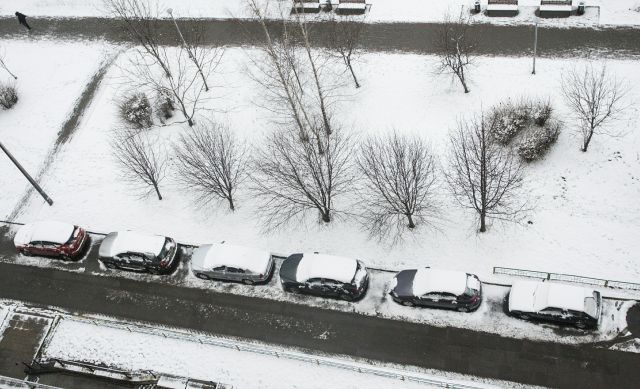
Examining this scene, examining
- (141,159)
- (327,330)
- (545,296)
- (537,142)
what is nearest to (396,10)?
(537,142)

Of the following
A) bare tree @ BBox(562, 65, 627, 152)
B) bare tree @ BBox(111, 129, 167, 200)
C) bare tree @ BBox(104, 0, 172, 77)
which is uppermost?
bare tree @ BBox(104, 0, 172, 77)

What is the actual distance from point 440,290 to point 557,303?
5091 mm

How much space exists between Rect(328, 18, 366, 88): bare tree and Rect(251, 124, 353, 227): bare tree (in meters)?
5.63

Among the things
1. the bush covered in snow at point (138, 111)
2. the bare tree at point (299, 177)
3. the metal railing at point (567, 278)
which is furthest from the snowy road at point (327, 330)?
the bush covered in snow at point (138, 111)

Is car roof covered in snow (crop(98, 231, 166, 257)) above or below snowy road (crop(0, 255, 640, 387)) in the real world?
above

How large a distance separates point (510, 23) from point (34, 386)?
35189 mm

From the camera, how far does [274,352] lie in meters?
27.1

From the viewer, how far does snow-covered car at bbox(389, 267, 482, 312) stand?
2722 centimetres

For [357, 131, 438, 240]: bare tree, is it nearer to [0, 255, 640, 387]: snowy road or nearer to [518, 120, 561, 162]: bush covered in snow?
[518, 120, 561, 162]: bush covered in snow

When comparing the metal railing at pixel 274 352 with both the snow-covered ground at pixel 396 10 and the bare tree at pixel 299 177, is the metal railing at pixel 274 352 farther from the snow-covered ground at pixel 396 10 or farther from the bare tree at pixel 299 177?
the snow-covered ground at pixel 396 10

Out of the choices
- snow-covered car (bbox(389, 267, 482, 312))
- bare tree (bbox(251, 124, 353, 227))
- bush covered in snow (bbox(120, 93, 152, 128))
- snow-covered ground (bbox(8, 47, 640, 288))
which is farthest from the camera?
bush covered in snow (bbox(120, 93, 152, 128))

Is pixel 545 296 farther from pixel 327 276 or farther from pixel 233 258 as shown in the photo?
pixel 233 258

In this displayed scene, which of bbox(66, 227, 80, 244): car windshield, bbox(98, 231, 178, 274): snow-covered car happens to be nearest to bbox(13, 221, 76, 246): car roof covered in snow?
bbox(66, 227, 80, 244): car windshield

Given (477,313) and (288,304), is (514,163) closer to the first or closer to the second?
(477,313)
